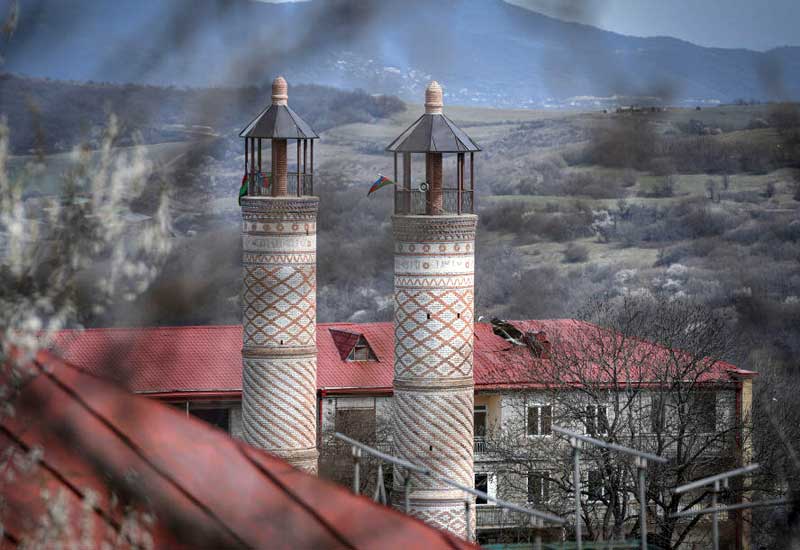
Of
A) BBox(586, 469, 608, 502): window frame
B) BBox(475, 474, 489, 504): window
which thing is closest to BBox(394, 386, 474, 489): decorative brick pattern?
BBox(586, 469, 608, 502): window frame

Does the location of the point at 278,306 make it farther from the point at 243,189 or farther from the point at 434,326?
the point at 434,326

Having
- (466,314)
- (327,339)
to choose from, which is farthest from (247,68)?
(327,339)

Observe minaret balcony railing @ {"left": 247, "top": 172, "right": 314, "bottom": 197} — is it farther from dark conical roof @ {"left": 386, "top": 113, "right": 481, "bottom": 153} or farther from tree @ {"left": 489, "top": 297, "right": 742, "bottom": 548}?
tree @ {"left": 489, "top": 297, "right": 742, "bottom": 548}

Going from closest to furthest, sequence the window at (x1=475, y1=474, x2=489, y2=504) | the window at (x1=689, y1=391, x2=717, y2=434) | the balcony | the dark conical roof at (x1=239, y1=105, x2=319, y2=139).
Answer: the dark conical roof at (x1=239, y1=105, x2=319, y2=139), the balcony, the window at (x1=689, y1=391, x2=717, y2=434), the window at (x1=475, y1=474, x2=489, y2=504)

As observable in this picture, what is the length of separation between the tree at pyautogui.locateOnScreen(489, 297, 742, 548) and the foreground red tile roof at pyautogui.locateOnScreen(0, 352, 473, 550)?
459 inches

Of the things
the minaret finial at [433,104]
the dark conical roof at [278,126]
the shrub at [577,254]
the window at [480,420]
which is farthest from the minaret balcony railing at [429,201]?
the shrub at [577,254]

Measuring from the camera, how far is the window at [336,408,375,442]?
47.6 feet

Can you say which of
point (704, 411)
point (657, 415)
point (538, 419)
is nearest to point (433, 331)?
point (657, 415)

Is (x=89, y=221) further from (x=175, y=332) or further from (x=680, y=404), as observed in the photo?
(x=680, y=404)

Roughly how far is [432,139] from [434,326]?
57.4 inches

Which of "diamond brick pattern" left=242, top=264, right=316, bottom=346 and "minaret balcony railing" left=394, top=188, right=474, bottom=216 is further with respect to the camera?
"diamond brick pattern" left=242, top=264, right=316, bottom=346

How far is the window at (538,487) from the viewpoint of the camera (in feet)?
43.2

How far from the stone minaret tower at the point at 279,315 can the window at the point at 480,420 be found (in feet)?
14.0

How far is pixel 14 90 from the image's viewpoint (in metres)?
0.79
